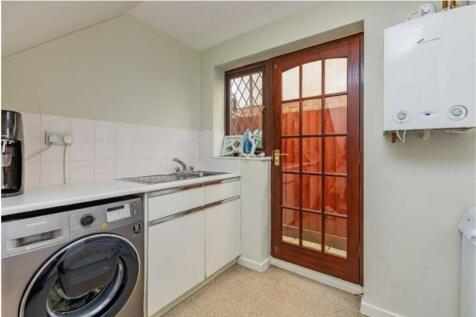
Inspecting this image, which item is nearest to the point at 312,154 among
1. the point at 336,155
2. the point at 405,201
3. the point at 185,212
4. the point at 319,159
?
the point at 319,159

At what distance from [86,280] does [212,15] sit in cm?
211

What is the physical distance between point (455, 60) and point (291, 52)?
1.26 meters

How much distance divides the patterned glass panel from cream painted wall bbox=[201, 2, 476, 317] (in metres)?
0.88

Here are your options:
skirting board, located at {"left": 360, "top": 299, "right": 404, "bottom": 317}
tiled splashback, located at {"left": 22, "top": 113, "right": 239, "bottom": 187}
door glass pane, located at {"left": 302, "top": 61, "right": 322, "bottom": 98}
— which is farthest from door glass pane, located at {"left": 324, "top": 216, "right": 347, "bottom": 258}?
door glass pane, located at {"left": 302, "top": 61, "right": 322, "bottom": 98}

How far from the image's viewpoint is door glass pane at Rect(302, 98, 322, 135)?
6.94 feet

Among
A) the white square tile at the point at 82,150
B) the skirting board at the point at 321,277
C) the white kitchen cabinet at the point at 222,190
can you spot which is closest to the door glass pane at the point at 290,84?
the white kitchen cabinet at the point at 222,190

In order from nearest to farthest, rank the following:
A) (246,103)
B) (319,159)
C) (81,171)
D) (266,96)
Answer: (81,171) → (319,159) → (266,96) → (246,103)

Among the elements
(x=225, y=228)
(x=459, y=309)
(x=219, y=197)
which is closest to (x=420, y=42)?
(x=459, y=309)

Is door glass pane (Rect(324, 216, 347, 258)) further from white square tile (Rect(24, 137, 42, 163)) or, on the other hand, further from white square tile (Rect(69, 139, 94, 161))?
white square tile (Rect(24, 137, 42, 163))

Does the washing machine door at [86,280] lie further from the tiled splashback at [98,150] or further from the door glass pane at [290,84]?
the door glass pane at [290,84]

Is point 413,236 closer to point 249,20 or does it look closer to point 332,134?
point 332,134

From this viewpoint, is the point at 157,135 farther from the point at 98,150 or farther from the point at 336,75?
the point at 336,75

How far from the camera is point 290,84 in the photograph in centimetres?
228

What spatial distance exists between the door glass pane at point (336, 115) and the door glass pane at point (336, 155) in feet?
0.25
